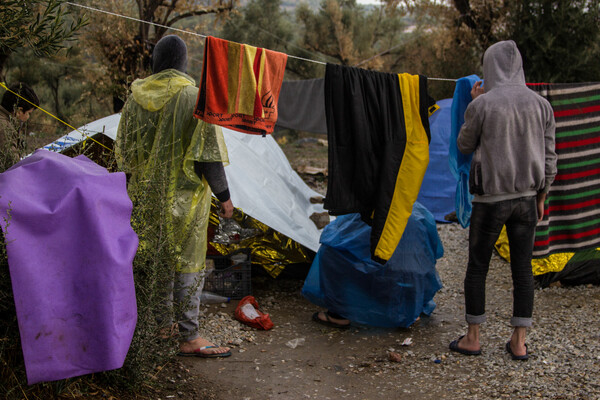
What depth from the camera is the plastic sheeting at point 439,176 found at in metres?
7.00

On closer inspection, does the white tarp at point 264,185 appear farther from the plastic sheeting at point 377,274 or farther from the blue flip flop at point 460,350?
the blue flip flop at point 460,350

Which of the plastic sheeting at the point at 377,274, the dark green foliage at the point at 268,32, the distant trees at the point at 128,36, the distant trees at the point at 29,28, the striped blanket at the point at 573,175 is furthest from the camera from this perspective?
the dark green foliage at the point at 268,32

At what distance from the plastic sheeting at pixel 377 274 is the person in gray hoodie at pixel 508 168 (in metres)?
0.43

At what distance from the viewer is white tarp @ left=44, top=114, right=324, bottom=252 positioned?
14.0ft

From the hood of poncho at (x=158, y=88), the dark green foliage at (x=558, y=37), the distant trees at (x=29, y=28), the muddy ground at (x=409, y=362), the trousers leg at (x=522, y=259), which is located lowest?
the muddy ground at (x=409, y=362)

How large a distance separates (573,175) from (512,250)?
4.56ft

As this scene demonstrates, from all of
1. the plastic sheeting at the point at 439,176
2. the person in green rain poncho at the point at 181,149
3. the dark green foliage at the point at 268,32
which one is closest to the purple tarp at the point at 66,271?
the person in green rain poncho at the point at 181,149

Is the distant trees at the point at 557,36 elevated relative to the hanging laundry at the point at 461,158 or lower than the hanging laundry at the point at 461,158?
elevated

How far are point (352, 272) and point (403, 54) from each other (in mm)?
17077

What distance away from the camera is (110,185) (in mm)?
2135

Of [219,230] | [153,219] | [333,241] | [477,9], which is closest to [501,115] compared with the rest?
[333,241]

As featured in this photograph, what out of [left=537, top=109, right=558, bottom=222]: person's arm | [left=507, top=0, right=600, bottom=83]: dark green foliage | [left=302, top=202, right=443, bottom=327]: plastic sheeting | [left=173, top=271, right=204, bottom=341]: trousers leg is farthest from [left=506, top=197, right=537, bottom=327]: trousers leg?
[left=507, top=0, right=600, bottom=83]: dark green foliage

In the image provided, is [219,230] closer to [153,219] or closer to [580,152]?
[153,219]

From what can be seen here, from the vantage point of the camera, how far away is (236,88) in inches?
118
